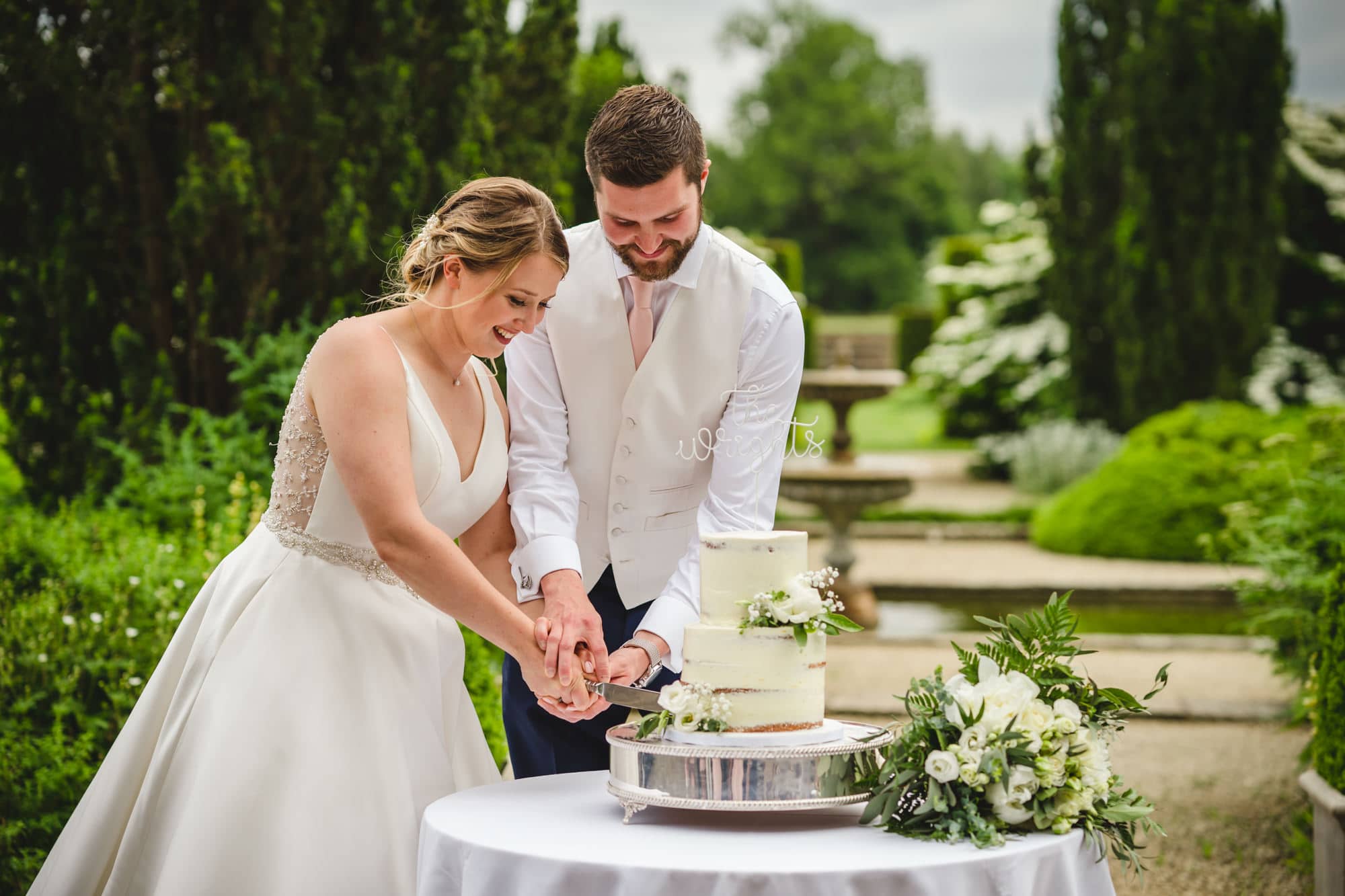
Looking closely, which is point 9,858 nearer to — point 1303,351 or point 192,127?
point 192,127

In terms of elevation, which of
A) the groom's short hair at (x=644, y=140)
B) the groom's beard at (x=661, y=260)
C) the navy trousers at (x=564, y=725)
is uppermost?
the groom's short hair at (x=644, y=140)

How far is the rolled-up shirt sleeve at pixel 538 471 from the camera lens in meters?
2.80

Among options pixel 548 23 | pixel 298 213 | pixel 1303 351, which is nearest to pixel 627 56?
pixel 548 23

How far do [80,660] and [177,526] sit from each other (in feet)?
4.30

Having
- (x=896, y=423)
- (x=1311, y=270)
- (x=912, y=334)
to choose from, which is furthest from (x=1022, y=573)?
(x=912, y=334)

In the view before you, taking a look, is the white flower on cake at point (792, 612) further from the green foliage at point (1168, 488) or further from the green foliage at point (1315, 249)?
the green foliage at point (1315, 249)

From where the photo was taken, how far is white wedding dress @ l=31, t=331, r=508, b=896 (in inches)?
97.3

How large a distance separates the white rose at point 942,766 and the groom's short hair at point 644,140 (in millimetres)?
1253

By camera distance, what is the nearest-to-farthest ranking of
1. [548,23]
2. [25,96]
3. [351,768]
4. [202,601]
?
[351,768] → [202,601] → [25,96] → [548,23]

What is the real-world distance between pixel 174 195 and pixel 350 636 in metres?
4.13

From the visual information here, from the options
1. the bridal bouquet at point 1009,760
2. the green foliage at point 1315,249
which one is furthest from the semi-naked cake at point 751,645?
the green foliage at point 1315,249

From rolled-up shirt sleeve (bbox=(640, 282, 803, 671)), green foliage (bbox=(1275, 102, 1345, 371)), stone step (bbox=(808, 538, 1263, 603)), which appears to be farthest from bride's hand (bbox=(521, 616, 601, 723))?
green foliage (bbox=(1275, 102, 1345, 371))

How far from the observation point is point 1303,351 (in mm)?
14992

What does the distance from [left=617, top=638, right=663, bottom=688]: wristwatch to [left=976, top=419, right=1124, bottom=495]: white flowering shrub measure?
12464 millimetres
